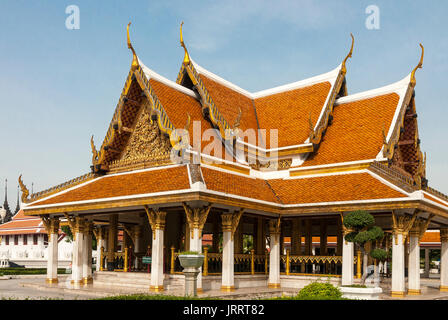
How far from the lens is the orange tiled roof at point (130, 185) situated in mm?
14703

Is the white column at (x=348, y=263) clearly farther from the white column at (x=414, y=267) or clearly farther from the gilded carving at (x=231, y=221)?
the gilded carving at (x=231, y=221)

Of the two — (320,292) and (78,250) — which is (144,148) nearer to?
(78,250)

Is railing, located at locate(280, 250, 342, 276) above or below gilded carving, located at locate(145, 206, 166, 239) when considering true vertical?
below

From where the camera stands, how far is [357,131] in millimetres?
19203

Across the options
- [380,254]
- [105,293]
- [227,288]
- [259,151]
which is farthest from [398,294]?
[105,293]

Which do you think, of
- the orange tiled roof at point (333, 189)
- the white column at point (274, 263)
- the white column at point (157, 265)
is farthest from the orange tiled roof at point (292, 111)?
the white column at point (157, 265)

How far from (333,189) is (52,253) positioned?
373 inches

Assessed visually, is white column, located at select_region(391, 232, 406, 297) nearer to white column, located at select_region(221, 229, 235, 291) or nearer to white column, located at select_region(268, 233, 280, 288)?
white column, located at select_region(268, 233, 280, 288)

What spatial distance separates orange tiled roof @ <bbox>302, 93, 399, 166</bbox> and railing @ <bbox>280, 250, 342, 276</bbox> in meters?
3.25

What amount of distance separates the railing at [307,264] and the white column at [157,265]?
4580 millimetres

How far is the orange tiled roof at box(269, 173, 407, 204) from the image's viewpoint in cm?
1507

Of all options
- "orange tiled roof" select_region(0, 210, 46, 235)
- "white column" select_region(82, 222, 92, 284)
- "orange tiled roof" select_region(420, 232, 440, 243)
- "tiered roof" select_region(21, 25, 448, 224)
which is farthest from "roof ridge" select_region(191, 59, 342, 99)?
"orange tiled roof" select_region(0, 210, 46, 235)

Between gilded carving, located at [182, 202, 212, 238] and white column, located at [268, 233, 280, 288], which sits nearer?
gilded carving, located at [182, 202, 212, 238]
